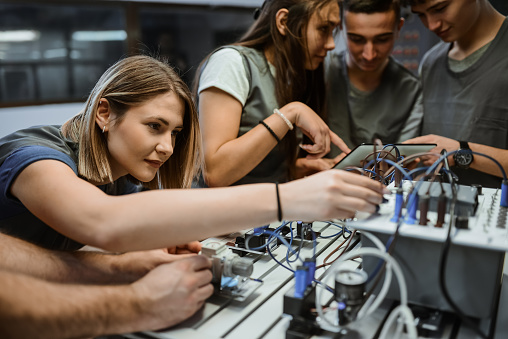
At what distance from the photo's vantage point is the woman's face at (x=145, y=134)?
1221mm

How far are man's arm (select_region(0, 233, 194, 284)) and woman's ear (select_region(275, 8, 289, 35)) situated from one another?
1.05 metres

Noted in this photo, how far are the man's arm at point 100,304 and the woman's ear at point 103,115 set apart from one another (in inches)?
20.1

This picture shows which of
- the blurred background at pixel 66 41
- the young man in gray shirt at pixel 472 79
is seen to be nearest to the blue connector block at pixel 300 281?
the young man in gray shirt at pixel 472 79

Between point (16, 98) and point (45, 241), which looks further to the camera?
point (16, 98)

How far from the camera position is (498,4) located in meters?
2.03

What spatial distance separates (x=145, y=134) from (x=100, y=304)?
0.53m

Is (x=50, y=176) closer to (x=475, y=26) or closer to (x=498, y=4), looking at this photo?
(x=475, y=26)

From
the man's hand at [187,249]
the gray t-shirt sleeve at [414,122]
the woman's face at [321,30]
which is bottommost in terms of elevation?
the man's hand at [187,249]

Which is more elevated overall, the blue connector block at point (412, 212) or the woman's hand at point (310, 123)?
the woman's hand at point (310, 123)

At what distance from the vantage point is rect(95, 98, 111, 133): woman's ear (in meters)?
1.24

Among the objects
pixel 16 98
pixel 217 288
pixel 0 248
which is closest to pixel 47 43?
pixel 16 98

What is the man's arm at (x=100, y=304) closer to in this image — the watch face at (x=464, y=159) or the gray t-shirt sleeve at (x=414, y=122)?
the watch face at (x=464, y=159)

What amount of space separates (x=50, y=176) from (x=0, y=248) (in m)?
0.23

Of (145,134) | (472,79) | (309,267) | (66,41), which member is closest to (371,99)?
(472,79)
